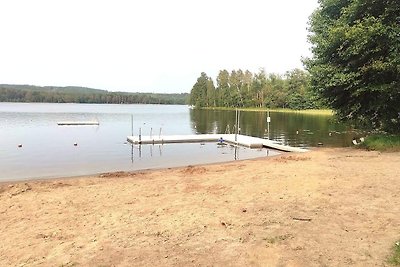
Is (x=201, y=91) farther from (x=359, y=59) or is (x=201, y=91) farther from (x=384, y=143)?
(x=359, y=59)

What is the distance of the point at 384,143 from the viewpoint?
19328 millimetres

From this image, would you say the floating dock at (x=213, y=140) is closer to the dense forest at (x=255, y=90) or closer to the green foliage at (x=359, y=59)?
the green foliage at (x=359, y=59)

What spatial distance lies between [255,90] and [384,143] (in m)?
96.6

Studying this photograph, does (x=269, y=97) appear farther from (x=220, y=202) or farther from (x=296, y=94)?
(x=220, y=202)

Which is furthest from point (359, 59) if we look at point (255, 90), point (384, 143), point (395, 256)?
point (255, 90)

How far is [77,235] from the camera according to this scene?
732 cm

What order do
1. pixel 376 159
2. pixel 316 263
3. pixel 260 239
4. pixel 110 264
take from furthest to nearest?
1. pixel 376 159
2. pixel 260 239
3. pixel 110 264
4. pixel 316 263

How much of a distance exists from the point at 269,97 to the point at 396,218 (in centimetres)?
10628

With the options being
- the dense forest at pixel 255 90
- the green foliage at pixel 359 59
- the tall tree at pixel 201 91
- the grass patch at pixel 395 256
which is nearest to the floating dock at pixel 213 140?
the green foliage at pixel 359 59

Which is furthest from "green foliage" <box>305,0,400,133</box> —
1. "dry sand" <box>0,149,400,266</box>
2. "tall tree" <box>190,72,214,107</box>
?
"tall tree" <box>190,72,214,107</box>

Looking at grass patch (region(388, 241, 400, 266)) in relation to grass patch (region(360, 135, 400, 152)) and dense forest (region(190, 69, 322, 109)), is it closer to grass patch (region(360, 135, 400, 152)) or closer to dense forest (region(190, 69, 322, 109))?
grass patch (region(360, 135, 400, 152))

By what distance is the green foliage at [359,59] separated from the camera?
17.3 m

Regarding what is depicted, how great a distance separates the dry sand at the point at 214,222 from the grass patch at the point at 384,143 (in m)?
6.67

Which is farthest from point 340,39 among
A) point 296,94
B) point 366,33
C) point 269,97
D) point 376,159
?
point 269,97
